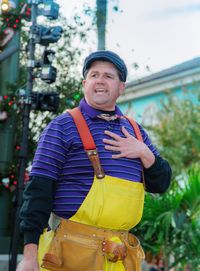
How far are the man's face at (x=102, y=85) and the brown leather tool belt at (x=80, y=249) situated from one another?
595 mm

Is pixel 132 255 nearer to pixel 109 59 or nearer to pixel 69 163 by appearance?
pixel 69 163

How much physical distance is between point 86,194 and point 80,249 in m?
0.24

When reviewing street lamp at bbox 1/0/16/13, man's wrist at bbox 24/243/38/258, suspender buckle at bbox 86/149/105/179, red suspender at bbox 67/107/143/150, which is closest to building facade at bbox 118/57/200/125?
street lamp at bbox 1/0/16/13

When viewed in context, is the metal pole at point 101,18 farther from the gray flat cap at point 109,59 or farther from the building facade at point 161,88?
the gray flat cap at point 109,59

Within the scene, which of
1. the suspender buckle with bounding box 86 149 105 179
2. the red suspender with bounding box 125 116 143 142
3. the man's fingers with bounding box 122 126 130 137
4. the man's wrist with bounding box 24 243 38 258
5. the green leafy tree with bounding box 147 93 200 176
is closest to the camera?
the man's wrist with bounding box 24 243 38 258

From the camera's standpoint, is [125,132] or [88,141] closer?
[88,141]

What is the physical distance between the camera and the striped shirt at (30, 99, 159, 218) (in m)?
2.85

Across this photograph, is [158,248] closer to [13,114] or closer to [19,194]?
[19,194]

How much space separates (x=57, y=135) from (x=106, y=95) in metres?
0.33

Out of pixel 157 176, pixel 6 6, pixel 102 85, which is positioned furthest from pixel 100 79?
pixel 6 6

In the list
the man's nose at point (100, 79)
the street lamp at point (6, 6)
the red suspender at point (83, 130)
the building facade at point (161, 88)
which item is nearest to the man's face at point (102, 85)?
the man's nose at point (100, 79)

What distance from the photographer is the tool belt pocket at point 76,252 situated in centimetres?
281

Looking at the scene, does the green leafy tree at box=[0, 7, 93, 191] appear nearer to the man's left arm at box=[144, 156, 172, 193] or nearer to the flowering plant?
the flowering plant

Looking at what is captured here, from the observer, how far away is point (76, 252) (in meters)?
2.82
